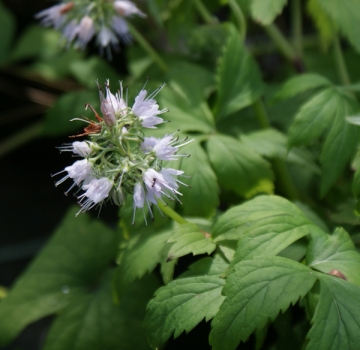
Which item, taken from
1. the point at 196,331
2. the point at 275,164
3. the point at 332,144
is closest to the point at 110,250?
the point at 196,331

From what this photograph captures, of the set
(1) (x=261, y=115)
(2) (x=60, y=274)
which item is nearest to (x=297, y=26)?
(1) (x=261, y=115)

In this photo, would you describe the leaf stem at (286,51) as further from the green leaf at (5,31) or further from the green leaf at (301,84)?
the green leaf at (5,31)

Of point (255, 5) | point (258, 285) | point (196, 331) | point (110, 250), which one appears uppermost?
point (255, 5)

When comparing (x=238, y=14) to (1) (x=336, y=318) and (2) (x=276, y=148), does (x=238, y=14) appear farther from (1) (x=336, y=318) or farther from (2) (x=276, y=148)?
(1) (x=336, y=318)

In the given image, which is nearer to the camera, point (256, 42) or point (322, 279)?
point (322, 279)

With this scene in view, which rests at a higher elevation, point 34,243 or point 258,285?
point 258,285

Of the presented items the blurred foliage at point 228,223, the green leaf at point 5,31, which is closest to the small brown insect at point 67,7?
the blurred foliage at point 228,223

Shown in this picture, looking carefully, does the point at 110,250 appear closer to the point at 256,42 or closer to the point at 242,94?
the point at 242,94
